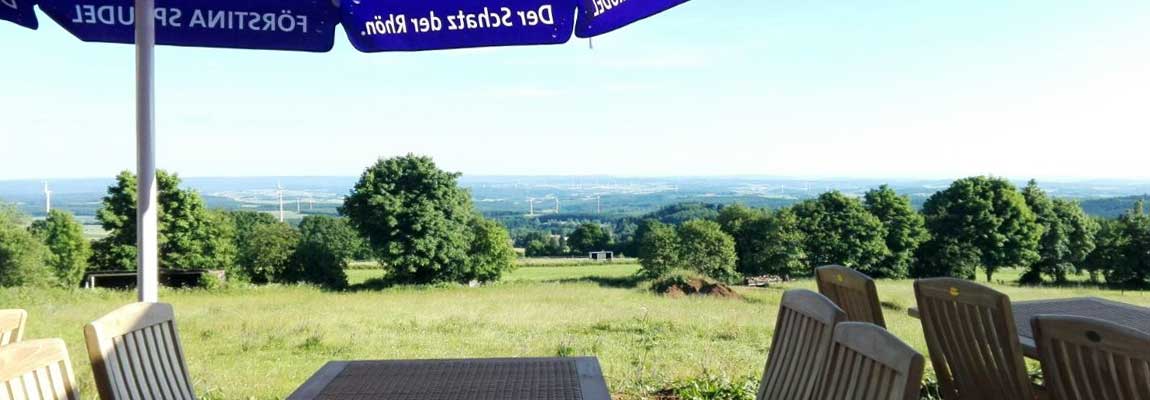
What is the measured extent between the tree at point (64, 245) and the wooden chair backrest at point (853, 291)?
5.41m

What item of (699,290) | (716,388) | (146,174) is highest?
(146,174)

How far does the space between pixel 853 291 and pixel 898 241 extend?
4.04 m

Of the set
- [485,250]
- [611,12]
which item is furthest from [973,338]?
[485,250]

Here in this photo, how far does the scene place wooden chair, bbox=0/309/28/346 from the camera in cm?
196

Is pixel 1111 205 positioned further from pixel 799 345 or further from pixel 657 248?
pixel 799 345

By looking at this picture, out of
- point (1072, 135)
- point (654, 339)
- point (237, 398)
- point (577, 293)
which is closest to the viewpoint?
point (237, 398)

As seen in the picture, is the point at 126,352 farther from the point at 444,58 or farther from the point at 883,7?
the point at 883,7

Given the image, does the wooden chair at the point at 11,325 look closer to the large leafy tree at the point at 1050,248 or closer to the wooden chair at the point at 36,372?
the wooden chair at the point at 36,372

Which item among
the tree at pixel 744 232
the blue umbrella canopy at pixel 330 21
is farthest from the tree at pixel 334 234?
the blue umbrella canopy at pixel 330 21

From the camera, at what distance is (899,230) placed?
6320 mm

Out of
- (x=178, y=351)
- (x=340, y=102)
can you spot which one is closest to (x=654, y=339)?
(x=178, y=351)

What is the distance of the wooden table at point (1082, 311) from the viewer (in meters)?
2.65

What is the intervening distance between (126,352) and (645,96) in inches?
324

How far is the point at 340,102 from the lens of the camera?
913 cm
